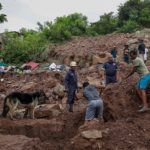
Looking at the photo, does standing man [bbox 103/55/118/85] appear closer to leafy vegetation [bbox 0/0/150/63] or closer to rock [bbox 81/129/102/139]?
rock [bbox 81/129/102/139]

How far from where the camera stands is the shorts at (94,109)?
1293 cm

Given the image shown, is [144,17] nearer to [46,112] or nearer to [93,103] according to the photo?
[46,112]

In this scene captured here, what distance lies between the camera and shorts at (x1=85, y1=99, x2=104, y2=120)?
12.9 meters

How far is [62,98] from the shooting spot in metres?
20.4

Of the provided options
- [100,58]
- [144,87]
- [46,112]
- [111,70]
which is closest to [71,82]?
[46,112]

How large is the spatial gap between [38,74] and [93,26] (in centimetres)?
1953

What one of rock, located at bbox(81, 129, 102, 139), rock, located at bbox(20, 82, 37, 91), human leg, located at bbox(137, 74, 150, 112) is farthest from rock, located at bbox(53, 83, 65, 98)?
rock, located at bbox(81, 129, 102, 139)

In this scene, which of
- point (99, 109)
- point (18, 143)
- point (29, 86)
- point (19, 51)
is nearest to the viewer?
point (18, 143)

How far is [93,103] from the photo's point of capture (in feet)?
42.4

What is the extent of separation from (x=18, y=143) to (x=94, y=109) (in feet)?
7.51

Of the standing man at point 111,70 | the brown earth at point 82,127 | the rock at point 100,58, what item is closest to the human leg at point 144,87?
the brown earth at point 82,127

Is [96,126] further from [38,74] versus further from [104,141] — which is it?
[38,74]

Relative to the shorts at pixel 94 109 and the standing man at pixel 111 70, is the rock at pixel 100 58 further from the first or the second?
the shorts at pixel 94 109

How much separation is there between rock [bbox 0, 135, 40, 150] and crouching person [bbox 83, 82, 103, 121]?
5.90 feet
